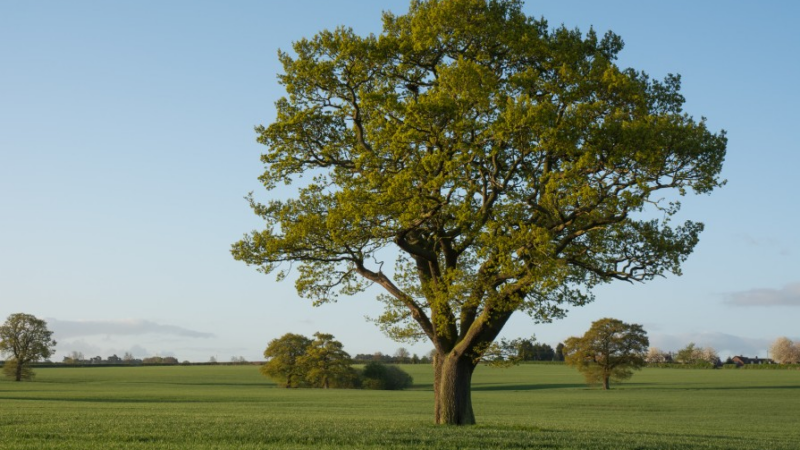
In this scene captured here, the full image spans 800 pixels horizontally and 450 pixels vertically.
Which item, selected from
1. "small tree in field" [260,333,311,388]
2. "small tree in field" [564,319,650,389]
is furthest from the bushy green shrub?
"small tree in field" [564,319,650,389]

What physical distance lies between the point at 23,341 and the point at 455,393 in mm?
88704

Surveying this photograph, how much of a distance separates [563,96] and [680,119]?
3.57 meters

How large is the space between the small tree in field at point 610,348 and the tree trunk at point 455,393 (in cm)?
5882

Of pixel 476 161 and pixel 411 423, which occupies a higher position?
pixel 476 161

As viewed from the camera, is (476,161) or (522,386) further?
(522,386)

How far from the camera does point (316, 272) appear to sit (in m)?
26.5

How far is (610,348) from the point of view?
3236 inches

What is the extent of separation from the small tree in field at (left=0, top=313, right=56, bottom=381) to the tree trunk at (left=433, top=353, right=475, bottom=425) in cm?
8569

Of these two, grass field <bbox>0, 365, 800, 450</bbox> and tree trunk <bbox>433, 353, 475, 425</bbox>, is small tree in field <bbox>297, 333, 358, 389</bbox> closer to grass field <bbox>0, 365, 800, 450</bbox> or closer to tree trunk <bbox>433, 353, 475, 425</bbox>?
grass field <bbox>0, 365, 800, 450</bbox>

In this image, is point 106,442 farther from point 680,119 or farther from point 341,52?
point 680,119

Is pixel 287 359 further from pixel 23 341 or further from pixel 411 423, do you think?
pixel 411 423

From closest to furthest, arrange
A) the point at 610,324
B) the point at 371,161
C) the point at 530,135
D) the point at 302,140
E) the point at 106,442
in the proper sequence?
the point at 106,442, the point at 530,135, the point at 371,161, the point at 302,140, the point at 610,324

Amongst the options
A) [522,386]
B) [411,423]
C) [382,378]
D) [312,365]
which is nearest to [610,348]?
[522,386]

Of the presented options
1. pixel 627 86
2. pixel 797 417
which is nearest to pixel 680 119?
pixel 627 86
